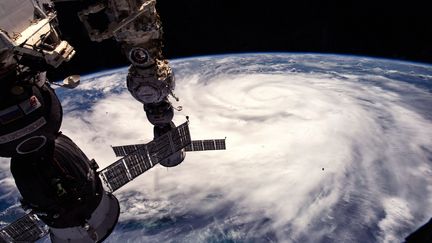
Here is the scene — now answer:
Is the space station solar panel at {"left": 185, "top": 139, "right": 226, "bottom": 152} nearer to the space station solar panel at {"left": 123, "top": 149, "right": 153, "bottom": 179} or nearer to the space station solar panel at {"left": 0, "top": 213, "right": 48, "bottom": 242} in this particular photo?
the space station solar panel at {"left": 123, "top": 149, "right": 153, "bottom": 179}

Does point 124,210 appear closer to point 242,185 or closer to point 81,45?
point 242,185

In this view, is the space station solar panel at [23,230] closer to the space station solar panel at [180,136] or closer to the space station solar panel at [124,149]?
the space station solar panel at [180,136]

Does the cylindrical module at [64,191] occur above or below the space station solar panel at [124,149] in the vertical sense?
above

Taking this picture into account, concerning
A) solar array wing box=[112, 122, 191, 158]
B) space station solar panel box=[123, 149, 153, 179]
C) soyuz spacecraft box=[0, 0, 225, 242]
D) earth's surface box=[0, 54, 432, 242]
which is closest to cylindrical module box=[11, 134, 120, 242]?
soyuz spacecraft box=[0, 0, 225, 242]

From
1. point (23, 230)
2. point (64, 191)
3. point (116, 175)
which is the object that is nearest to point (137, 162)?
point (116, 175)

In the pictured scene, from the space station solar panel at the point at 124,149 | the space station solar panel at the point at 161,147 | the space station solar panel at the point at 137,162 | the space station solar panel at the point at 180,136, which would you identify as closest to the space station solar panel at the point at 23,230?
the space station solar panel at the point at 137,162

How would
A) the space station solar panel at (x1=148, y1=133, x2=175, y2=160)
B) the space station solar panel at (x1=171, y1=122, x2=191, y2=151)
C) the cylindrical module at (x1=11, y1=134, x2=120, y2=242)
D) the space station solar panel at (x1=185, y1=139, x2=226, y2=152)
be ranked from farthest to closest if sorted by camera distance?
1. the space station solar panel at (x1=185, y1=139, x2=226, y2=152)
2. the space station solar panel at (x1=171, y1=122, x2=191, y2=151)
3. the space station solar panel at (x1=148, y1=133, x2=175, y2=160)
4. the cylindrical module at (x1=11, y1=134, x2=120, y2=242)
